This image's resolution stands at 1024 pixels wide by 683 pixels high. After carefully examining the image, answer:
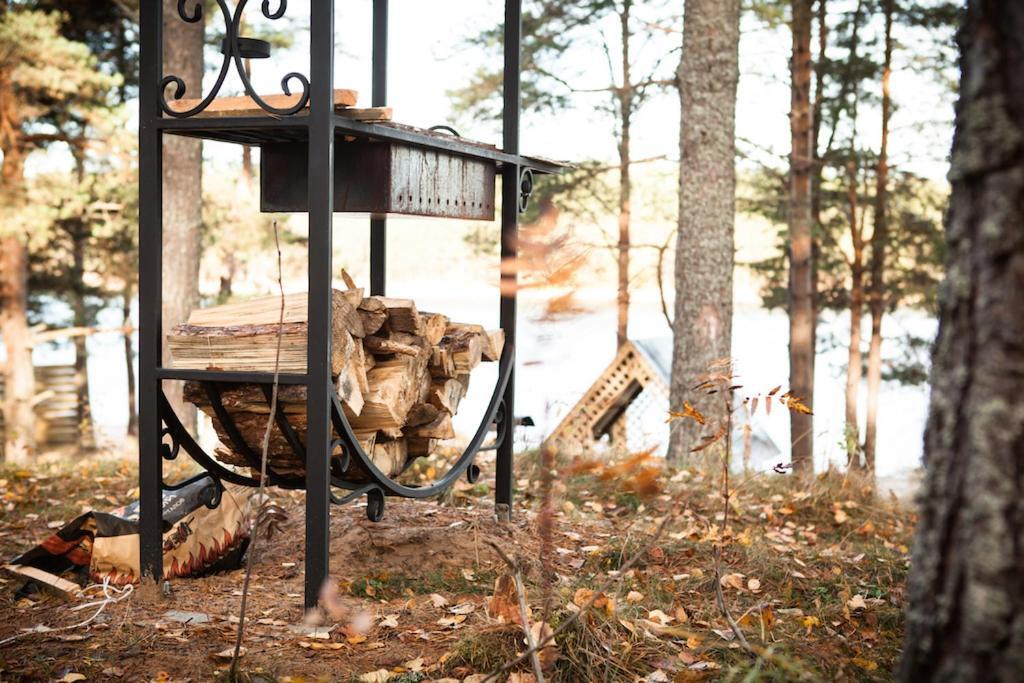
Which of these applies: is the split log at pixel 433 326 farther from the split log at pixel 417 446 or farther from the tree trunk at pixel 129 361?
the tree trunk at pixel 129 361

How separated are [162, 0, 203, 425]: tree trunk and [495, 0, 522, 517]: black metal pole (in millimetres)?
5965

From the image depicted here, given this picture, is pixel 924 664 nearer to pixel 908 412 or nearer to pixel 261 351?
pixel 261 351

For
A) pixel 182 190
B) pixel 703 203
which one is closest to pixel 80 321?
pixel 182 190

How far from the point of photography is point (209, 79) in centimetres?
1542

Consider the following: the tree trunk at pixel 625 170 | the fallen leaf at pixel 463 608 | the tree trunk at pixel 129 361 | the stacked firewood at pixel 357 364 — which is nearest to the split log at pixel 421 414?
the stacked firewood at pixel 357 364

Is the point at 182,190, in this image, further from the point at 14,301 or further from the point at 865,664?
the point at 865,664

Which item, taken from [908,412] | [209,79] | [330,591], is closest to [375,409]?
[330,591]

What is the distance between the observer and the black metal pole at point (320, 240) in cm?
308

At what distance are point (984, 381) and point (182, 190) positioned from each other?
9.06 meters

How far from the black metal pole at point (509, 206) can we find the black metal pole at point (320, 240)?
43.4 inches

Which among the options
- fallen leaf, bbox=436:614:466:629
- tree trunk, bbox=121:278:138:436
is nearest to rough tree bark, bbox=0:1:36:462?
tree trunk, bbox=121:278:138:436

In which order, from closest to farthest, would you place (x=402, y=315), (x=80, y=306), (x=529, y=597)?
(x=529, y=597) < (x=402, y=315) < (x=80, y=306)

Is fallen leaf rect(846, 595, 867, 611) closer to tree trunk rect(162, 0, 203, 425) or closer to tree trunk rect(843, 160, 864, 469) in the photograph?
tree trunk rect(162, 0, 203, 425)

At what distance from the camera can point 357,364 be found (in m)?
3.54
